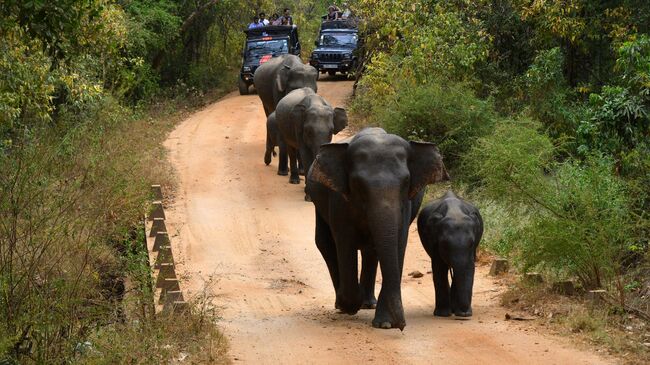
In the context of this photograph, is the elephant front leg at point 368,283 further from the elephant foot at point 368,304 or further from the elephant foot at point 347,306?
the elephant foot at point 347,306

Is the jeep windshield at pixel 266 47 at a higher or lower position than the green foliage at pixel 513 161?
lower

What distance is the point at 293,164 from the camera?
21828 mm

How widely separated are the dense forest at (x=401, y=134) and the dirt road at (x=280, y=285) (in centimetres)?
82

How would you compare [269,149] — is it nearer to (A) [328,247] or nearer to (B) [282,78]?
(B) [282,78]

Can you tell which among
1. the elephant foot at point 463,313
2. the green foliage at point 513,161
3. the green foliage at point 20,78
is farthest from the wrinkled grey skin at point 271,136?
the elephant foot at point 463,313

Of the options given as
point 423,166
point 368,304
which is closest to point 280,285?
point 368,304

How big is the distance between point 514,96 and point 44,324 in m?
17.5

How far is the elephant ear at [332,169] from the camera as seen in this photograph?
1146cm

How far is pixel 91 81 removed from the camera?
72.7 feet

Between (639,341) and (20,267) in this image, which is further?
(639,341)

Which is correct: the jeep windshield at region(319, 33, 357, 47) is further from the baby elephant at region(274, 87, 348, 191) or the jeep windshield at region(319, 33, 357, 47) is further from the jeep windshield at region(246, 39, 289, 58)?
the baby elephant at region(274, 87, 348, 191)

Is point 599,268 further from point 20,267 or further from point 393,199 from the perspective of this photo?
point 20,267

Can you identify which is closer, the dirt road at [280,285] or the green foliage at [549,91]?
the dirt road at [280,285]

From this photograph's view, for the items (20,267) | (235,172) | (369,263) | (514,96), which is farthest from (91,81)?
(20,267)
